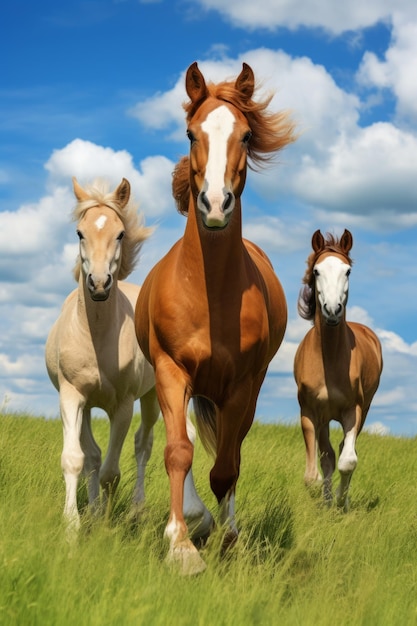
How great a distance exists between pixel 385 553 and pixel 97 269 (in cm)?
323

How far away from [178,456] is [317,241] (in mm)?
5389

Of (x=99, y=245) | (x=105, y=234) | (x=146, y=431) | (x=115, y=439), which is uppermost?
(x=105, y=234)

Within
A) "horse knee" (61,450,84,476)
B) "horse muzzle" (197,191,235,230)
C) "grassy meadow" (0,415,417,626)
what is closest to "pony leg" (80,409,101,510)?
"grassy meadow" (0,415,417,626)

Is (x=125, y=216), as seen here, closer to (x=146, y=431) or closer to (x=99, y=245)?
(x=99, y=245)

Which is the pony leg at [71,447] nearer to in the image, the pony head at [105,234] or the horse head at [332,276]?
the pony head at [105,234]

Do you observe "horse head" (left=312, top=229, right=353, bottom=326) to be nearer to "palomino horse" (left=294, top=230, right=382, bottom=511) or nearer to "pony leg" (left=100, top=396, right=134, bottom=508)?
"palomino horse" (left=294, top=230, right=382, bottom=511)

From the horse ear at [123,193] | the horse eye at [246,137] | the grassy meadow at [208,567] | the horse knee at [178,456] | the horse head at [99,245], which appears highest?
the horse ear at [123,193]

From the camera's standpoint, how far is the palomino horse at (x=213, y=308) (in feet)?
16.2

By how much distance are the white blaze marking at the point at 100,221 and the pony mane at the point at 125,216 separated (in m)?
0.30

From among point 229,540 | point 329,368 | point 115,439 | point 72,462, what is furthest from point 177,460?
point 329,368

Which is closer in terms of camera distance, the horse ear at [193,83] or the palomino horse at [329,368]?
the horse ear at [193,83]

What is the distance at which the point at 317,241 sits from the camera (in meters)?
9.81

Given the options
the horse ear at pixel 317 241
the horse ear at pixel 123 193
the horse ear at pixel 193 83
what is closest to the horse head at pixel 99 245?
the horse ear at pixel 123 193

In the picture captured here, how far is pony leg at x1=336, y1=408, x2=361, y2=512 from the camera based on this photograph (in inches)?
352
